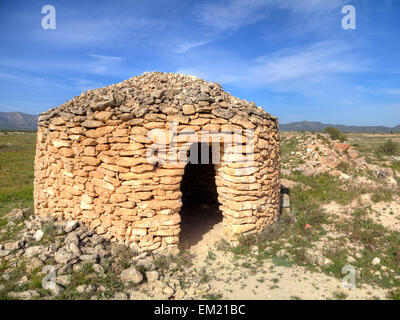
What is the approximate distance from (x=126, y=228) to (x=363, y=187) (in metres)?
8.05

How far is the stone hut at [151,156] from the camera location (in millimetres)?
4762

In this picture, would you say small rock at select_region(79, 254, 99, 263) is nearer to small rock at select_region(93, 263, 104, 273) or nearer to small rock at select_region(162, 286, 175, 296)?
small rock at select_region(93, 263, 104, 273)

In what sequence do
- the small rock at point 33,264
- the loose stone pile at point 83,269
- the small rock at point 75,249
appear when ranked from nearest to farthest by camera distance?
1. the loose stone pile at point 83,269
2. the small rock at point 33,264
3. the small rock at point 75,249

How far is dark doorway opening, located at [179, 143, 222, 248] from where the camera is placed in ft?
19.3

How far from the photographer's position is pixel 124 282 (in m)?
3.97

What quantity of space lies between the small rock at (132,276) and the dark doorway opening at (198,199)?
138cm

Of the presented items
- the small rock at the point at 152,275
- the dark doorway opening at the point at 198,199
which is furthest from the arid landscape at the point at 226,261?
the dark doorway opening at the point at 198,199

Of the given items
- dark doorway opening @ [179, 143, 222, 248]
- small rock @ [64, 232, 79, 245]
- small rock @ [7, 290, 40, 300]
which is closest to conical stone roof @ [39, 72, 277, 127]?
dark doorway opening @ [179, 143, 222, 248]

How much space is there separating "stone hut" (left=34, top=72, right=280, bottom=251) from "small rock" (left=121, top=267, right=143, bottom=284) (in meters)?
0.77

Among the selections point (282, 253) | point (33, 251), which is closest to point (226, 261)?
point (282, 253)

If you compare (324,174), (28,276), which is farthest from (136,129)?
(324,174)

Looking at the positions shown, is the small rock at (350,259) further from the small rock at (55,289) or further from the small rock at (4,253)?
the small rock at (4,253)

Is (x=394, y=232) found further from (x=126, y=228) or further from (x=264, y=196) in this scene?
(x=126, y=228)
